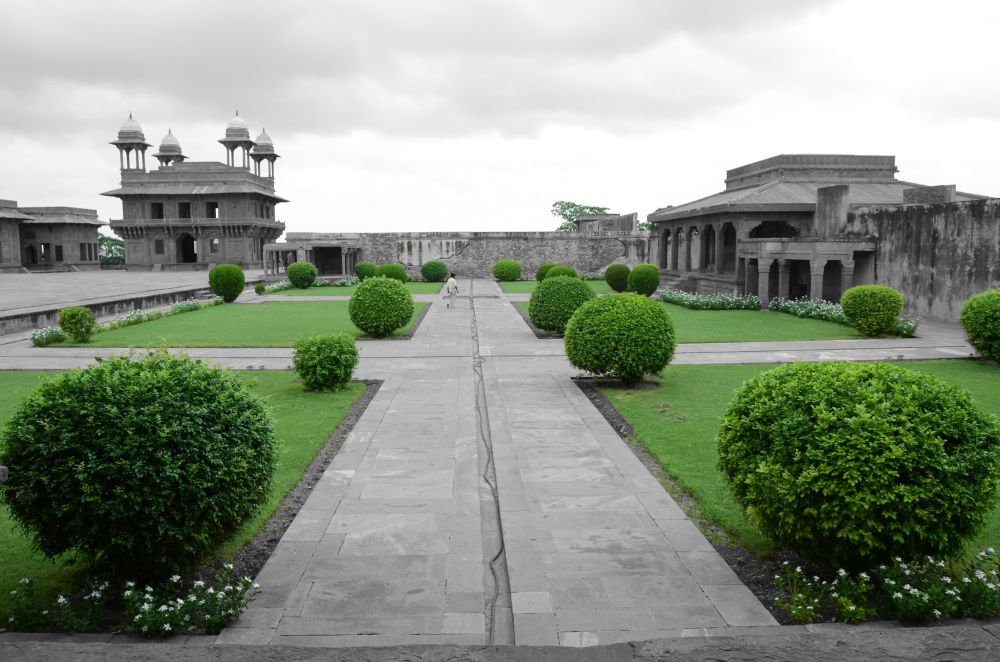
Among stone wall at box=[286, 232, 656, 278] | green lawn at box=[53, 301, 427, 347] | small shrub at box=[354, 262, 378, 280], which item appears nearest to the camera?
green lawn at box=[53, 301, 427, 347]

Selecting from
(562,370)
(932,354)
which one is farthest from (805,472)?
(932,354)

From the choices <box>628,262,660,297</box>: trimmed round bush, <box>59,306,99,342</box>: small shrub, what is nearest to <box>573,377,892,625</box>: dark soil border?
<box>59,306,99,342</box>: small shrub

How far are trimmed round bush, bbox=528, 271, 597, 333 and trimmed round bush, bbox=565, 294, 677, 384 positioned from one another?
5.75 m

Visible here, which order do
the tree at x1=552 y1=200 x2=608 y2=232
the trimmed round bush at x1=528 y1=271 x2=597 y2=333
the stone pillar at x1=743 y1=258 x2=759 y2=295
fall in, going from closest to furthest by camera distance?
the trimmed round bush at x1=528 y1=271 x2=597 y2=333
the stone pillar at x1=743 y1=258 x2=759 y2=295
the tree at x1=552 y1=200 x2=608 y2=232

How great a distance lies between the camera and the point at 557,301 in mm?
17109

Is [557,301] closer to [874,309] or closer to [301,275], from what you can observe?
[874,309]

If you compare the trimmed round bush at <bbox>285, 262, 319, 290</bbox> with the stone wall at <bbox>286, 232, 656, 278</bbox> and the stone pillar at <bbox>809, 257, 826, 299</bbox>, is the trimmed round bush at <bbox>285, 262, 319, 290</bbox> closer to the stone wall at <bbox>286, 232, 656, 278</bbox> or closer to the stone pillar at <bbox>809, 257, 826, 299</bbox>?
the stone wall at <bbox>286, 232, 656, 278</bbox>

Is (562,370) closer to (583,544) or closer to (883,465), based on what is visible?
(583,544)

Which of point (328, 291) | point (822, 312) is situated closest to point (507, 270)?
point (328, 291)

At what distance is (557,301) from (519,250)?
3198 cm

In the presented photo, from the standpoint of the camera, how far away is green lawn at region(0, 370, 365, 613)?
470cm

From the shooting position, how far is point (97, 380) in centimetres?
425

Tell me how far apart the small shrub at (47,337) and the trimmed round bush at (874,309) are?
1895 centimetres

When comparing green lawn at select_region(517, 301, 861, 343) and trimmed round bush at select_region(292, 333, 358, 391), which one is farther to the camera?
green lawn at select_region(517, 301, 861, 343)
